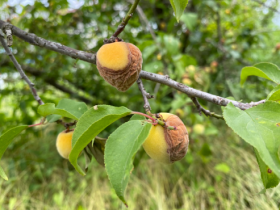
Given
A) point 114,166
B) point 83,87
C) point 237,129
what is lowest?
point 83,87

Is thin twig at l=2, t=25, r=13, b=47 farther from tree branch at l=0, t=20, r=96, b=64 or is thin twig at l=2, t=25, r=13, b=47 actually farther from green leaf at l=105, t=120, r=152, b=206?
green leaf at l=105, t=120, r=152, b=206

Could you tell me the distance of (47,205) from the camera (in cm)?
192

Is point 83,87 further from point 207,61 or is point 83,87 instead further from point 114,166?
point 114,166

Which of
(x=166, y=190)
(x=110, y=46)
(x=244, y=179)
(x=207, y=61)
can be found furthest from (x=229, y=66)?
(x=110, y=46)

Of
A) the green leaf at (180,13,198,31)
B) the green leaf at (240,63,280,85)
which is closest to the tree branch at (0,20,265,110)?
the green leaf at (240,63,280,85)

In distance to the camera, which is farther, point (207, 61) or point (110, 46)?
point (207, 61)

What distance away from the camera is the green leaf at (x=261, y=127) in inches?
13.6

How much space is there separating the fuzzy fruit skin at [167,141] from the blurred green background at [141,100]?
3.00 feet

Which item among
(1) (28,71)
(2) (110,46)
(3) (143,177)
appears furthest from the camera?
(3) (143,177)

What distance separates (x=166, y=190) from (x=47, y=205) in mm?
1182

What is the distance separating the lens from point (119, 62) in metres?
0.51

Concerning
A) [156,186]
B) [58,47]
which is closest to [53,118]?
[58,47]

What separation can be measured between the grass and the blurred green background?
10mm

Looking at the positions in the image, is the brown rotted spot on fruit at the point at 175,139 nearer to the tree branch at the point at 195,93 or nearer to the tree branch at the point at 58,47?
the tree branch at the point at 195,93
